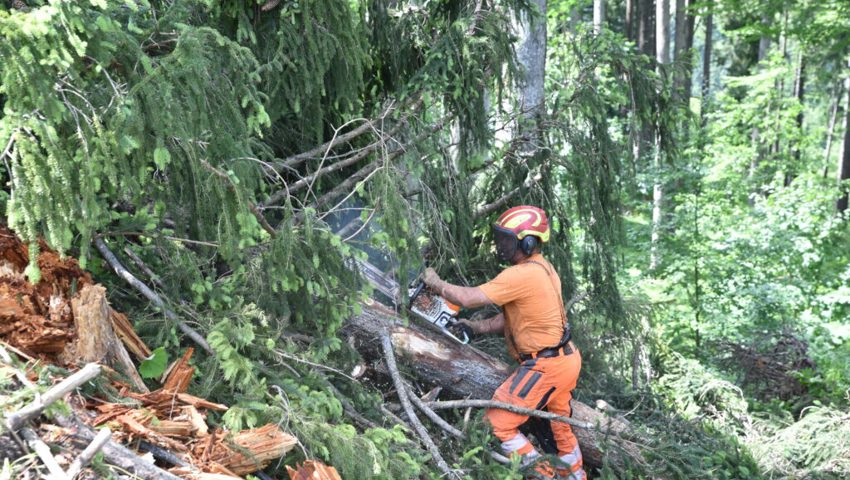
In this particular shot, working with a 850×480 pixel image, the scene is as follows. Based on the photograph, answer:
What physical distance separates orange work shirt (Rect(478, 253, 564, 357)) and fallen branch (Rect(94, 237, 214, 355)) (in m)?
Answer: 1.94

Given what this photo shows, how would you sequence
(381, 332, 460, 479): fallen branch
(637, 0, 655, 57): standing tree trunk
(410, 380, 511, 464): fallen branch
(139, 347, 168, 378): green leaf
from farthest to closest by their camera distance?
(637, 0, 655, 57): standing tree trunk
(410, 380, 511, 464): fallen branch
(381, 332, 460, 479): fallen branch
(139, 347, 168, 378): green leaf

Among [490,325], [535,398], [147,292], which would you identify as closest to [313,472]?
[147,292]

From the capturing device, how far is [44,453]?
2518mm

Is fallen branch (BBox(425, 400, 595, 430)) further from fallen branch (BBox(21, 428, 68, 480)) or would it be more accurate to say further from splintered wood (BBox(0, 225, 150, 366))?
fallen branch (BBox(21, 428, 68, 480))

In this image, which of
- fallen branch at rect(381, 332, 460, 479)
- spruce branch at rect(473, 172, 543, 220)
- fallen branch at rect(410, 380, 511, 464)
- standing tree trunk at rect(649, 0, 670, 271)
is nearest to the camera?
fallen branch at rect(381, 332, 460, 479)

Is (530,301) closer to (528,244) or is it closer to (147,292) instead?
(528,244)

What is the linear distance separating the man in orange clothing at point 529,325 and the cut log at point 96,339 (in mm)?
2127

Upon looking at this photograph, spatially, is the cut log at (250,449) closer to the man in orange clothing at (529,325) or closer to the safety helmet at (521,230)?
the man in orange clothing at (529,325)

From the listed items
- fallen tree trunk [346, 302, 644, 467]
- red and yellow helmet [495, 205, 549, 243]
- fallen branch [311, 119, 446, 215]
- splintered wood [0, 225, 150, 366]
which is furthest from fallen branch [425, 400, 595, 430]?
splintered wood [0, 225, 150, 366]

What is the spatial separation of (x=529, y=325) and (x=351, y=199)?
1691 millimetres

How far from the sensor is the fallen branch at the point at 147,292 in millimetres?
3769

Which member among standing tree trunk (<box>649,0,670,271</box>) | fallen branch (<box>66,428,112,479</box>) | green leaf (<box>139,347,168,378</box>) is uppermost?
fallen branch (<box>66,428,112,479</box>)

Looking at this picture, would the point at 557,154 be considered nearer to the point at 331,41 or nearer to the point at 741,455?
the point at 331,41

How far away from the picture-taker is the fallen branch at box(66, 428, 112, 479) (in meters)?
2.50
